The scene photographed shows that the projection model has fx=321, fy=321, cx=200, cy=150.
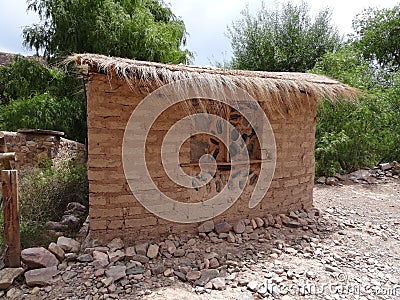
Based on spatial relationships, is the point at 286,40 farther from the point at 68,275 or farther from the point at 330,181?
the point at 68,275

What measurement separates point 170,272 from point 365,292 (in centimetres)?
188

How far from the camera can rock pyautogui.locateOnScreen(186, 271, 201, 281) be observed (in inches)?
122

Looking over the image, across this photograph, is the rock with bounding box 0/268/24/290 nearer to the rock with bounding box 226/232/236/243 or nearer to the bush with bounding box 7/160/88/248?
the bush with bounding box 7/160/88/248

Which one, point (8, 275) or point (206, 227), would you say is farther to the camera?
point (206, 227)

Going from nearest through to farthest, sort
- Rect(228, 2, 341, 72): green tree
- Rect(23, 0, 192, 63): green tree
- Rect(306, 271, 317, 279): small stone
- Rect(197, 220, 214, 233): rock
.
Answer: Rect(306, 271, 317, 279): small stone
Rect(197, 220, 214, 233): rock
Rect(23, 0, 192, 63): green tree
Rect(228, 2, 341, 72): green tree

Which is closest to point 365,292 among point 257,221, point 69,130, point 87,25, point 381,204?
point 257,221

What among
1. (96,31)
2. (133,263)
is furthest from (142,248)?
(96,31)

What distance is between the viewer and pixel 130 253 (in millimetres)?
3379

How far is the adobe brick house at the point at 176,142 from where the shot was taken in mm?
3516

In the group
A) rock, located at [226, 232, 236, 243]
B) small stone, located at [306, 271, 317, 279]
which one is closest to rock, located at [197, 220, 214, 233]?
rock, located at [226, 232, 236, 243]

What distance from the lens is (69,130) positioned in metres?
8.72

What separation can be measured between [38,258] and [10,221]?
0.46 metres

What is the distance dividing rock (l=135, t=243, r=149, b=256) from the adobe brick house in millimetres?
150

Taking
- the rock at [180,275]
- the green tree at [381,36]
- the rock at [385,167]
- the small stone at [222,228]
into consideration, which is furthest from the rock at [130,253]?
the green tree at [381,36]
